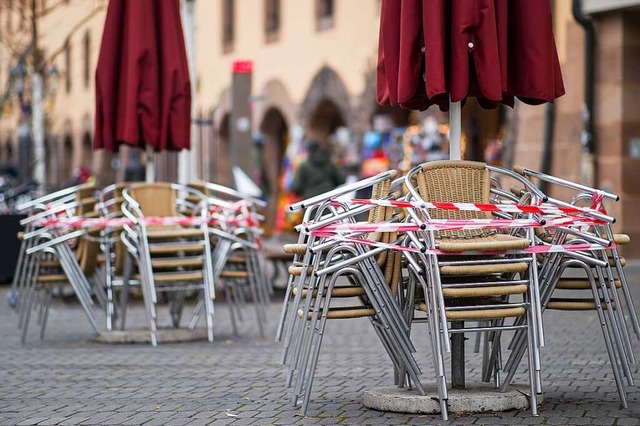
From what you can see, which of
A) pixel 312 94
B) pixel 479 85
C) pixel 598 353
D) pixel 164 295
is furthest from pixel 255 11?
pixel 479 85

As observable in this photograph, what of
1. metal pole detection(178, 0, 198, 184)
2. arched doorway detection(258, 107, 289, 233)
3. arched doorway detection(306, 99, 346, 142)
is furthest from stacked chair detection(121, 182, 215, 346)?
arched doorway detection(258, 107, 289, 233)

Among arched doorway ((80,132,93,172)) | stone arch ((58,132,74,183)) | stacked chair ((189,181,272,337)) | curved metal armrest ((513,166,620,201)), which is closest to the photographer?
curved metal armrest ((513,166,620,201))

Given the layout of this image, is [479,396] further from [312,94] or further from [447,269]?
[312,94]

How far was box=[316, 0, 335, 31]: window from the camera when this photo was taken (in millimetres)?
26688

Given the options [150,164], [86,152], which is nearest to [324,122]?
[150,164]

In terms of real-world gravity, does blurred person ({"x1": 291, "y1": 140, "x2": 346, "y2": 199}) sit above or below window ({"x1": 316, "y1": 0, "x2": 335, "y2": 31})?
below

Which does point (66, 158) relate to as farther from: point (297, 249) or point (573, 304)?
point (573, 304)

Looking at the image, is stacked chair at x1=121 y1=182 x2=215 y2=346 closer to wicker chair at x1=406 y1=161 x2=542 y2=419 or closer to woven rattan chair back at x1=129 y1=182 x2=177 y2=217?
woven rattan chair back at x1=129 y1=182 x2=177 y2=217

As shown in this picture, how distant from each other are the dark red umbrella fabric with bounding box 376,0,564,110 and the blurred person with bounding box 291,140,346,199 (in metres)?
11.1

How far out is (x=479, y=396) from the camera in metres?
6.46

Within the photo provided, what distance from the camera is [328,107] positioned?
27750mm

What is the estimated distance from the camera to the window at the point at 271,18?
2942 centimetres

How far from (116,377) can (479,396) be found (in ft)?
8.72

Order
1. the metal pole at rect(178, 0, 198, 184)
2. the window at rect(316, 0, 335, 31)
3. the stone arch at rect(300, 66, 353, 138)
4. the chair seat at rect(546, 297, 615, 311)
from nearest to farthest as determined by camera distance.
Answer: the chair seat at rect(546, 297, 615, 311) < the metal pole at rect(178, 0, 198, 184) < the stone arch at rect(300, 66, 353, 138) < the window at rect(316, 0, 335, 31)
